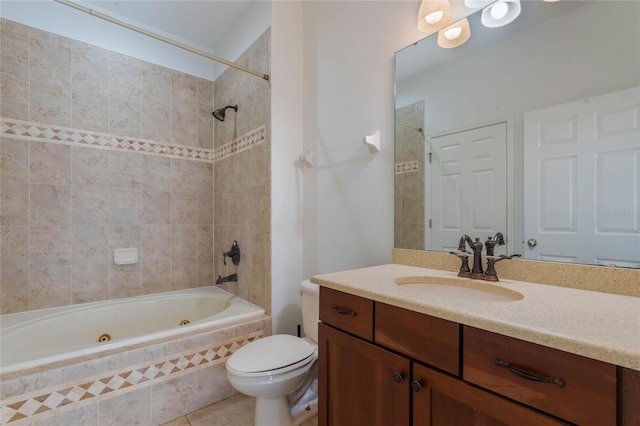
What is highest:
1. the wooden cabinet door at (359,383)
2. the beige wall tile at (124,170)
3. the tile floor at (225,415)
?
the beige wall tile at (124,170)

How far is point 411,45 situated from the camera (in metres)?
1.43

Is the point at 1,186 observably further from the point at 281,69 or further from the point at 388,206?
the point at 388,206

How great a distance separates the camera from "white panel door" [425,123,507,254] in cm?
117

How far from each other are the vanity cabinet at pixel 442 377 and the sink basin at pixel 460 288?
278mm

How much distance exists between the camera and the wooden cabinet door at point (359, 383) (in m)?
0.86

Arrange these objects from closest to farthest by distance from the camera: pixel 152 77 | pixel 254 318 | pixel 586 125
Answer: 1. pixel 586 125
2. pixel 254 318
3. pixel 152 77

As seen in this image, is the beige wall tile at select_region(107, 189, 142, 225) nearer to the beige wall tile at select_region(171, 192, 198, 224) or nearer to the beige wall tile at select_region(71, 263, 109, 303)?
the beige wall tile at select_region(171, 192, 198, 224)

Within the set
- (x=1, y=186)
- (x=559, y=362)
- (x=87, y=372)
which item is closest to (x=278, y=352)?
(x=87, y=372)

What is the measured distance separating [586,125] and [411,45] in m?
0.85

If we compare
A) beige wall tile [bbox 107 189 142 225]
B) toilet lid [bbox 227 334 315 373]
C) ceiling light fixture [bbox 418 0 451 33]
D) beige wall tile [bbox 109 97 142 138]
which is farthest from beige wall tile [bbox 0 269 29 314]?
ceiling light fixture [bbox 418 0 451 33]

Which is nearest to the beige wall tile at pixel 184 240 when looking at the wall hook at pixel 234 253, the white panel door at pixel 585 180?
the wall hook at pixel 234 253

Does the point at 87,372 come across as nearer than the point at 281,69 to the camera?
Yes

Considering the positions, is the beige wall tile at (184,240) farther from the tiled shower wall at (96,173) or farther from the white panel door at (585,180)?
the white panel door at (585,180)

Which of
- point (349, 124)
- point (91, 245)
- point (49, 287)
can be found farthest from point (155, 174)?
point (349, 124)
